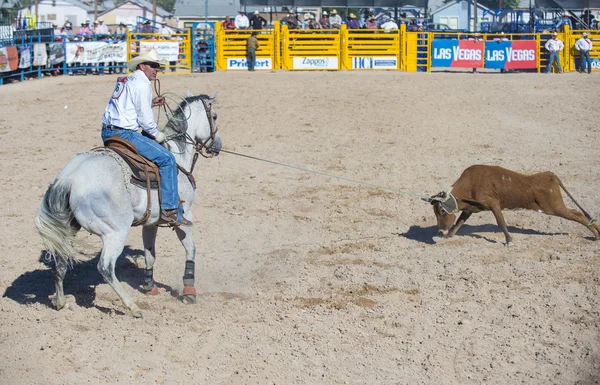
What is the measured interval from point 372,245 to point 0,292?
4.46m

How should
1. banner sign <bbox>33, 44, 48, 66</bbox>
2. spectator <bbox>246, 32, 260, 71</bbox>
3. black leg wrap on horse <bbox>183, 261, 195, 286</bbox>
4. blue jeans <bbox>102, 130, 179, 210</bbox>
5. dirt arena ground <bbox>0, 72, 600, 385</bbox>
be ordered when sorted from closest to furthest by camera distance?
dirt arena ground <bbox>0, 72, 600, 385</bbox>, blue jeans <bbox>102, 130, 179, 210</bbox>, black leg wrap on horse <bbox>183, 261, 195, 286</bbox>, banner sign <bbox>33, 44, 48, 66</bbox>, spectator <bbox>246, 32, 260, 71</bbox>

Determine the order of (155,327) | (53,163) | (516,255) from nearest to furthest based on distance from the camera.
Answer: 1. (155,327)
2. (516,255)
3. (53,163)

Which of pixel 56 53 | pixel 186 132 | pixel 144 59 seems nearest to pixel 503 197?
pixel 186 132

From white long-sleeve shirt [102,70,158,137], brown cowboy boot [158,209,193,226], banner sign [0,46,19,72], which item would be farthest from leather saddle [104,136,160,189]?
banner sign [0,46,19,72]

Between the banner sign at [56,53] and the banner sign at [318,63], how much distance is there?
26.1 feet

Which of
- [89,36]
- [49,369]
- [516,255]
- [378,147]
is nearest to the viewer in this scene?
[49,369]

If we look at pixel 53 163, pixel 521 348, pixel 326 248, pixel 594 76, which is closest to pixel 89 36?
pixel 53 163

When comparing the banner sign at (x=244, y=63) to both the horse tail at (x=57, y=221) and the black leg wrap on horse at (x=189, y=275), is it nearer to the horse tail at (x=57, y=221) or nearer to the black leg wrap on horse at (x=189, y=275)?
the black leg wrap on horse at (x=189, y=275)

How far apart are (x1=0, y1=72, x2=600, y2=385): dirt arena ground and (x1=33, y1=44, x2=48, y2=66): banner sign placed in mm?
7323

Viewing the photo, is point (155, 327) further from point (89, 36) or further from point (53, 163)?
point (89, 36)

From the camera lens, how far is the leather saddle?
757cm

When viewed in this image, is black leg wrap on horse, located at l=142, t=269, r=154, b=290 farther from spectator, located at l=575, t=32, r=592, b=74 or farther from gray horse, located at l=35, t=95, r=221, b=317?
spectator, located at l=575, t=32, r=592, b=74

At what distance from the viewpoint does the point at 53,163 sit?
13.8m

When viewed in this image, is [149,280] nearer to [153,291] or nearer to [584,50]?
[153,291]
